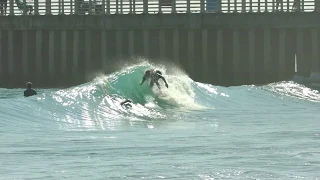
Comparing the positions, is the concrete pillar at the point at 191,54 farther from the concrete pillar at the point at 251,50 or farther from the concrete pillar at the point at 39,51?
the concrete pillar at the point at 39,51

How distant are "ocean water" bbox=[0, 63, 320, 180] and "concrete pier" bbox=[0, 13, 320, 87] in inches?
342

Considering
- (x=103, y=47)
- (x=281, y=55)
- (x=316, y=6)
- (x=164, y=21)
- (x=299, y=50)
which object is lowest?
(x=281, y=55)

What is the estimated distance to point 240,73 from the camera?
45750 millimetres

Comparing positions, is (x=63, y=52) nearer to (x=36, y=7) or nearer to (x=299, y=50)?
(x=36, y=7)

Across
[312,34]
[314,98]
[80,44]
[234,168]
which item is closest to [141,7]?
[80,44]

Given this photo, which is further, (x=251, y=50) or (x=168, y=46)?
(x=168, y=46)

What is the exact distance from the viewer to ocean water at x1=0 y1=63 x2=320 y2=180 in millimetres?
15076

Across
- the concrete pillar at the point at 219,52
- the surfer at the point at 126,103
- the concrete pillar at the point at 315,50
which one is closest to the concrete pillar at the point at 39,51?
the concrete pillar at the point at 219,52

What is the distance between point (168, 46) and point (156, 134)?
25.4 meters

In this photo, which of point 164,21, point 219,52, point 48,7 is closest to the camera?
point 219,52

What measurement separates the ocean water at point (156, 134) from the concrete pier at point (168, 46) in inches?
342

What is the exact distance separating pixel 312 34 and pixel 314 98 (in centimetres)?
785

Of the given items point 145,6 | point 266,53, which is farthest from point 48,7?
point 266,53

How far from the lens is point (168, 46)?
1815 inches
